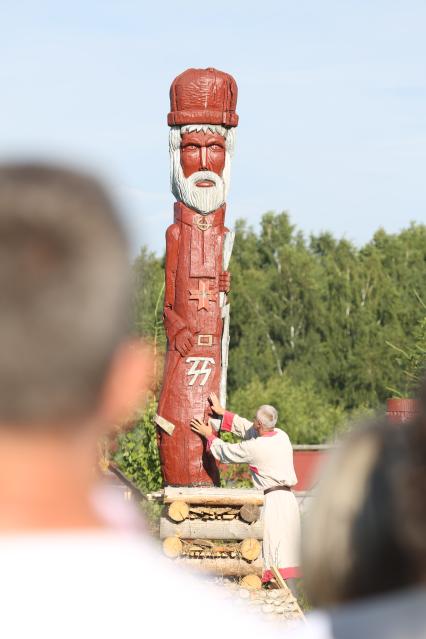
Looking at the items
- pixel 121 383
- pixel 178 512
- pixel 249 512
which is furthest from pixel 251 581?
pixel 121 383

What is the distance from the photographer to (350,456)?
1.26 meters

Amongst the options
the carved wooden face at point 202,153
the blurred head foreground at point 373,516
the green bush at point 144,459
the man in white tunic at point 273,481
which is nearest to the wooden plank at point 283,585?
the man in white tunic at point 273,481

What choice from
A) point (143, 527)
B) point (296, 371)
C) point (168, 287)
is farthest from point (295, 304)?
point (143, 527)

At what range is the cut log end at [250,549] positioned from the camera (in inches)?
343

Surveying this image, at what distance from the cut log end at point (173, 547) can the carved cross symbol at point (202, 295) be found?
206 cm

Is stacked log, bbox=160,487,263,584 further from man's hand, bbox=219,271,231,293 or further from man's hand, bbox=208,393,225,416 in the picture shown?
man's hand, bbox=219,271,231,293

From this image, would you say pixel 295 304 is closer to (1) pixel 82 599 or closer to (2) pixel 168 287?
(2) pixel 168 287

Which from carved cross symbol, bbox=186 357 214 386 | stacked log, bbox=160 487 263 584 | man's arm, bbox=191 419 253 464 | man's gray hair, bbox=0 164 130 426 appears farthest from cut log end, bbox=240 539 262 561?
man's gray hair, bbox=0 164 130 426

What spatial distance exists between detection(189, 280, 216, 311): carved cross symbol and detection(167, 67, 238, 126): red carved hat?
1.39 m

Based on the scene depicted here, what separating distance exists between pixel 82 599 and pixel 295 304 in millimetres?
32312

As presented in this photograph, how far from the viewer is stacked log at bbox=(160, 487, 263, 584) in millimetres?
8766

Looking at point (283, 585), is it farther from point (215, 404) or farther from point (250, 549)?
point (215, 404)

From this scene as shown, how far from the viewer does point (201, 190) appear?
10.1m

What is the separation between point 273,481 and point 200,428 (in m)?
1.69
